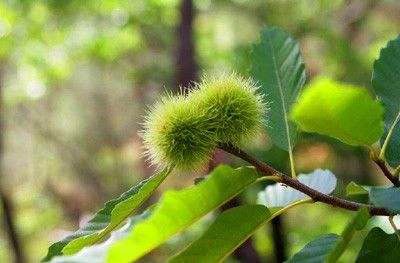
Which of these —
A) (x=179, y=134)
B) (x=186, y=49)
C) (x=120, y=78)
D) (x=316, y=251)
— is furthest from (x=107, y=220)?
(x=120, y=78)

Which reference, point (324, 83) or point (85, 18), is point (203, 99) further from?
point (85, 18)

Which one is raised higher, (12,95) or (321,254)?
(12,95)

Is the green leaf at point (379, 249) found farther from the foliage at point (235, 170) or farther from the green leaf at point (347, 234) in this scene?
the green leaf at point (347, 234)

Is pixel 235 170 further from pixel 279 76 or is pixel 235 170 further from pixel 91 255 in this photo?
pixel 279 76

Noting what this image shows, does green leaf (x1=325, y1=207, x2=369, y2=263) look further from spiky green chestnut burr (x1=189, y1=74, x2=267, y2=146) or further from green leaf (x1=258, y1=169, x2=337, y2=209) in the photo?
green leaf (x1=258, y1=169, x2=337, y2=209)

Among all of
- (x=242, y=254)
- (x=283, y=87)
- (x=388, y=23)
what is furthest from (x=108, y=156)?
(x=283, y=87)

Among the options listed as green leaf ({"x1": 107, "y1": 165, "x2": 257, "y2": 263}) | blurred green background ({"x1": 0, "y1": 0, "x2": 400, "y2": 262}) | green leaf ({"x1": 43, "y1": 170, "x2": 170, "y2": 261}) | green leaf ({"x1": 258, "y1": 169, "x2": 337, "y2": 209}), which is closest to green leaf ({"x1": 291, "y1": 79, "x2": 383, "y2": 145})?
green leaf ({"x1": 107, "y1": 165, "x2": 257, "y2": 263})
